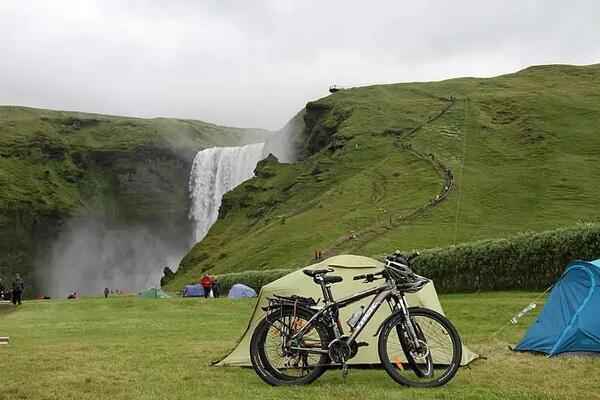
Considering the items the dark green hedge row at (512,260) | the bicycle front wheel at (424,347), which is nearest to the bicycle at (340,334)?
the bicycle front wheel at (424,347)

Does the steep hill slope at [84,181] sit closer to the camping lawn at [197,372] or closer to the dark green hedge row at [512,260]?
the dark green hedge row at [512,260]

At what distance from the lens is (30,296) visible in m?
128

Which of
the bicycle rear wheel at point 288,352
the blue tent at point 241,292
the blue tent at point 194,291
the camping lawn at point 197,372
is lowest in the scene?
the blue tent at point 194,291

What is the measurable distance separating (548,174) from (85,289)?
100.0m

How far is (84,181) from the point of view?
14962 cm

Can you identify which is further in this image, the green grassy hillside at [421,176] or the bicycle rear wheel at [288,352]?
the green grassy hillside at [421,176]

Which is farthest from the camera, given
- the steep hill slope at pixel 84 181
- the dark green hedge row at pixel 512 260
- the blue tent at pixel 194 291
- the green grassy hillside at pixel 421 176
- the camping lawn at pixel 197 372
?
the steep hill slope at pixel 84 181

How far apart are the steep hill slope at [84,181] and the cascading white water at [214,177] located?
26.8 ft

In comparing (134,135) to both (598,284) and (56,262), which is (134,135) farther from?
(598,284)

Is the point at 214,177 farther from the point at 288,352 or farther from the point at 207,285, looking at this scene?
the point at 288,352

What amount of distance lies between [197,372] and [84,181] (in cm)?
14650

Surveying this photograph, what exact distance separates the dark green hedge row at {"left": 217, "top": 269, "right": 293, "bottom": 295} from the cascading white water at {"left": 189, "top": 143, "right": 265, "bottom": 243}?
65.5 metres

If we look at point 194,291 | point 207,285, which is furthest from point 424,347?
point 194,291

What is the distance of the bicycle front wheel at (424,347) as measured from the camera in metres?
9.61
